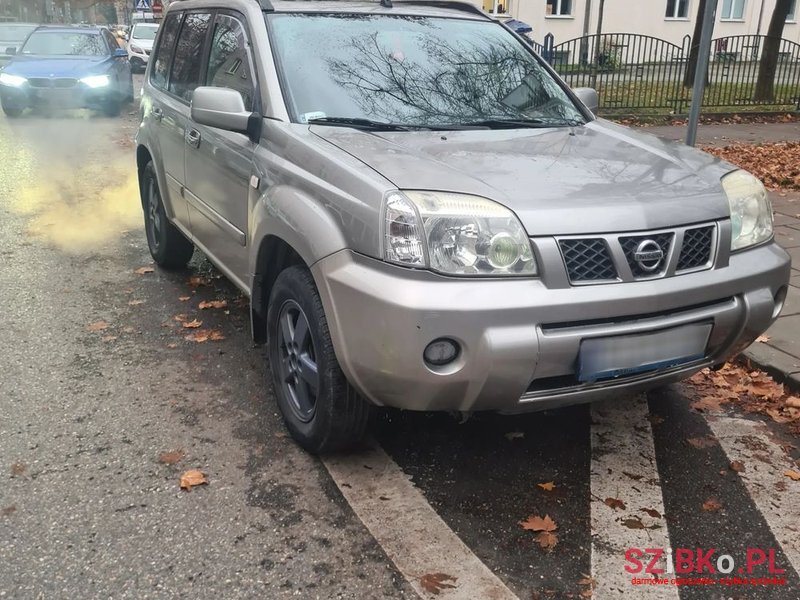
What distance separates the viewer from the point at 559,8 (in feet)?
114

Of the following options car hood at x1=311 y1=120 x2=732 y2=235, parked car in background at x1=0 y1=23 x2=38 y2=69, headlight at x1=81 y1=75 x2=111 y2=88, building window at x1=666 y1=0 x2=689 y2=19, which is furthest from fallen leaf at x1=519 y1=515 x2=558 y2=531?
building window at x1=666 y1=0 x2=689 y2=19

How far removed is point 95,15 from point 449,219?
264ft

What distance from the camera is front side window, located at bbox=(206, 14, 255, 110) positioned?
394cm

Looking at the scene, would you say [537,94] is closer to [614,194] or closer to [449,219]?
[614,194]

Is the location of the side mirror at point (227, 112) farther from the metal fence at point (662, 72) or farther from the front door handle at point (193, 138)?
the metal fence at point (662, 72)

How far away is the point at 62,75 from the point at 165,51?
1061 cm

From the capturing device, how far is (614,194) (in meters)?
2.98

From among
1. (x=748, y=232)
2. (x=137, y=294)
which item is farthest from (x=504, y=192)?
(x=137, y=294)

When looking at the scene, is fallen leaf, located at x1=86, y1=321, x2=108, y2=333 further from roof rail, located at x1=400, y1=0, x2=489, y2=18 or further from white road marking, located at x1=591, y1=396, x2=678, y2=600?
white road marking, located at x1=591, y1=396, x2=678, y2=600

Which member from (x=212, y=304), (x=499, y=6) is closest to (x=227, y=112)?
(x=212, y=304)

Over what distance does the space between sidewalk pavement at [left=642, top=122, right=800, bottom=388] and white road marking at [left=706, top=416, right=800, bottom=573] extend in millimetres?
614

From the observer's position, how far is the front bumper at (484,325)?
2693 mm

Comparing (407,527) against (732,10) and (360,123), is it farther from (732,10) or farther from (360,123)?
(732,10)

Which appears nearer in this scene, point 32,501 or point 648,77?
point 32,501
